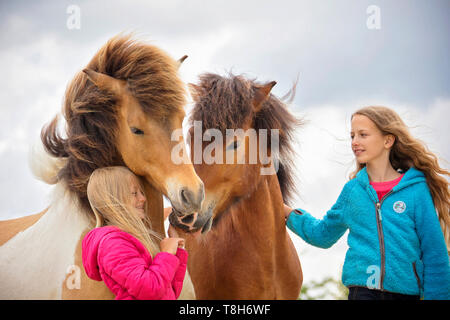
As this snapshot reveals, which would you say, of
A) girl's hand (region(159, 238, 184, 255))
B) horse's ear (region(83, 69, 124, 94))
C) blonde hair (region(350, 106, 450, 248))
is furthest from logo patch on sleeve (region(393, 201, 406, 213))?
horse's ear (region(83, 69, 124, 94))

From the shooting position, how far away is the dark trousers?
2326 mm

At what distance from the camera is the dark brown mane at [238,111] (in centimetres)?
291

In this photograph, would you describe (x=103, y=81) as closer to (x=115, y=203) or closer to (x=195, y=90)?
(x=115, y=203)

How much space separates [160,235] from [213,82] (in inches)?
51.0

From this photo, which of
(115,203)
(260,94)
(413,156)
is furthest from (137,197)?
(413,156)

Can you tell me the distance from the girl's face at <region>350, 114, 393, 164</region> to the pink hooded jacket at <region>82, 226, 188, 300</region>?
132 cm

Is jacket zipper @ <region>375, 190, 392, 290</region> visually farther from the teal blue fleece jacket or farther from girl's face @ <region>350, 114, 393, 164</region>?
girl's face @ <region>350, 114, 393, 164</region>

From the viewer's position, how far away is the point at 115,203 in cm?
205

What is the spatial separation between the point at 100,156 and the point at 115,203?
0.97 feet

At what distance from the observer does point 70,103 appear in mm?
2285
